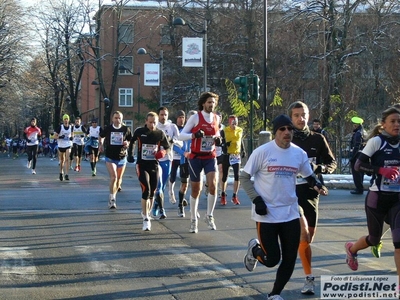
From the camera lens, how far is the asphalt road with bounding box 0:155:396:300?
7.33 meters

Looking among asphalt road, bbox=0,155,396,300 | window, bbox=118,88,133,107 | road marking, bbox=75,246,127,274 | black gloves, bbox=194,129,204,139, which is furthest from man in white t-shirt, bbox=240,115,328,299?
window, bbox=118,88,133,107

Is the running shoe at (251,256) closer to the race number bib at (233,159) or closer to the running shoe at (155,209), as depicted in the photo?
the running shoe at (155,209)

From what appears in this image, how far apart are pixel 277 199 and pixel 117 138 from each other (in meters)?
8.56


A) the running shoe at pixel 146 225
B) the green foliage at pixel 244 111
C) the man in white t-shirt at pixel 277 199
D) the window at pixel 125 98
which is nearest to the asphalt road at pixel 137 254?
the running shoe at pixel 146 225

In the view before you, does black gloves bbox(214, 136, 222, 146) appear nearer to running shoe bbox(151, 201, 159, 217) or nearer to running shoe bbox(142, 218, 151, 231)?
running shoe bbox(142, 218, 151, 231)

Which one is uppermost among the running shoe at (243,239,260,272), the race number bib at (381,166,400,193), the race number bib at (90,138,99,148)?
the race number bib at (381,166,400,193)

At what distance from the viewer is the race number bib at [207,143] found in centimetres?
1108

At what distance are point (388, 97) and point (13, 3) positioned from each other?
2909 cm

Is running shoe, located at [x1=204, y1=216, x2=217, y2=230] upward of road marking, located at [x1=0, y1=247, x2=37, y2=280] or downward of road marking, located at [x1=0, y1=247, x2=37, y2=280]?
upward

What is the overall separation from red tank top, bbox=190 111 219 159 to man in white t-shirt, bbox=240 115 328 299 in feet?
14.7

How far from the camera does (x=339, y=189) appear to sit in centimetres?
2094

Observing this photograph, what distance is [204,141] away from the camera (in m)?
11.1

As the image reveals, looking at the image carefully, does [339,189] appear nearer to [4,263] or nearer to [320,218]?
[320,218]

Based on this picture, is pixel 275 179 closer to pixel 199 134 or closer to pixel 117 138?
A: pixel 199 134
